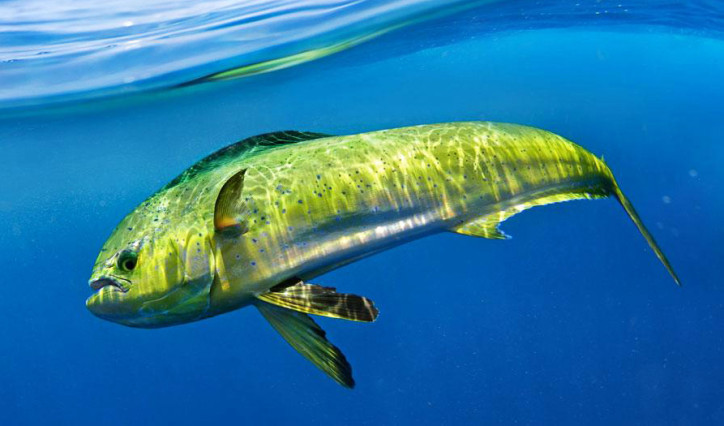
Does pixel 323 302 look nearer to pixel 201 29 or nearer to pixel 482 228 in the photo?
pixel 482 228

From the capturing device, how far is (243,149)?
3.44 m

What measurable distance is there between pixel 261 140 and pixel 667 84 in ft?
98.4

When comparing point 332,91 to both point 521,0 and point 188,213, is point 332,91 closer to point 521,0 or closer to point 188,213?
point 521,0

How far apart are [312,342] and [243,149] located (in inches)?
54.6

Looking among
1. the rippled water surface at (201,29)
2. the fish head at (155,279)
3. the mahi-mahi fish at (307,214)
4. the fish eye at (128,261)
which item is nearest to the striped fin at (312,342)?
the mahi-mahi fish at (307,214)

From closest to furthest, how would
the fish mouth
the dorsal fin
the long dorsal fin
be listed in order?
the long dorsal fin
the fish mouth
the dorsal fin

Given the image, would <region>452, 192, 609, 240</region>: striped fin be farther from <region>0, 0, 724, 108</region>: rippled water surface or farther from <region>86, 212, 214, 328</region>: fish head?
<region>0, 0, 724, 108</region>: rippled water surface

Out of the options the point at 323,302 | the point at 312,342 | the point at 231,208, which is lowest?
the point at 312,342

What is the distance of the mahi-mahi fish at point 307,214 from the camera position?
2752 mm

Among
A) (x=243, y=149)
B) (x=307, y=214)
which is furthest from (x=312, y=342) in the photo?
(x=243, y=149)

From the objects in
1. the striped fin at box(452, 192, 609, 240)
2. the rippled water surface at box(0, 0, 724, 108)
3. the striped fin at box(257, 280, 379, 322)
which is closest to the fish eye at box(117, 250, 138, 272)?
the striped fin at box(257, 280, 379, 322)

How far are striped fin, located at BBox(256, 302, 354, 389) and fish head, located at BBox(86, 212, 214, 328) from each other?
42 centimetres

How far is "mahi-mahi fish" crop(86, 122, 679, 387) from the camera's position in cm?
275

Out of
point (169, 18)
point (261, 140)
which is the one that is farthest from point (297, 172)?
point (169, 18)
